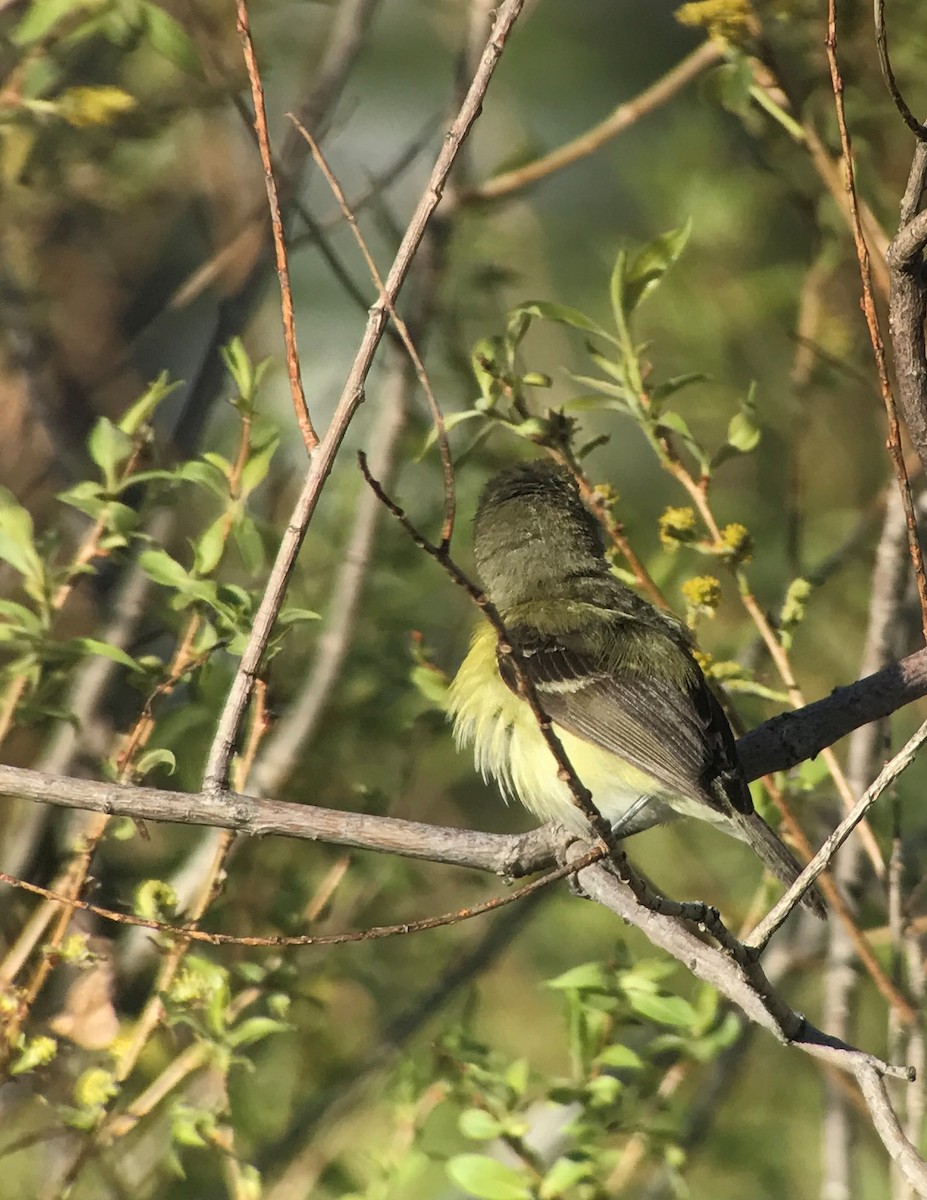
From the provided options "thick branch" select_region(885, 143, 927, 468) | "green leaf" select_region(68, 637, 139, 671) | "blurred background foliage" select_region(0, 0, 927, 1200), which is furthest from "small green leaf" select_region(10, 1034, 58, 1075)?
"thick branch" select_region(885, 143, 927, 468)

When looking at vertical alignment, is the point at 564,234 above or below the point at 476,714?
above

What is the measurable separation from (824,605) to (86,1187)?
8.64 ft

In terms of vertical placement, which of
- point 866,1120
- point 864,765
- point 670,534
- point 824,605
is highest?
point 824,605

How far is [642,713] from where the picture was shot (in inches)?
119

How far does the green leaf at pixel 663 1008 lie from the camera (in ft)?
9.12

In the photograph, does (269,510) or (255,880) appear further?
(269,510)

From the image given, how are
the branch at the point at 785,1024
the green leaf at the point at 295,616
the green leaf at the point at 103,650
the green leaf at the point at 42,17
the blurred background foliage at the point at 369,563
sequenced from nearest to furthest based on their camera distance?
the branch at the point at 785,1024 < the green leaf at the point at 295,616 < the green leaf at the point at 103,650 < the green leaf at the point at 42,17 < the blurred background foliage at the point at 369,563

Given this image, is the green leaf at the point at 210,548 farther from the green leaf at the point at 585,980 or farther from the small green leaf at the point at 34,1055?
the green leaf at the point at 585,980

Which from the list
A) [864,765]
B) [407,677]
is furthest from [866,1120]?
[407,677]

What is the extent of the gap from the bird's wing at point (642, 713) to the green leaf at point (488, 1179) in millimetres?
777

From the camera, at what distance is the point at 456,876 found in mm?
3885

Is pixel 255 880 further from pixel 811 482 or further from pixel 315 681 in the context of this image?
pixel 811 482

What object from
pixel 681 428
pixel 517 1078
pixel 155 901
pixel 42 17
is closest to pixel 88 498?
pixel 155 901

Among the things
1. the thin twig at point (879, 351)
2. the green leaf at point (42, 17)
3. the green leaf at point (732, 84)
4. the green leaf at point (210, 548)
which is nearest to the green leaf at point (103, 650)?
the green leaf at point (210, 548)
